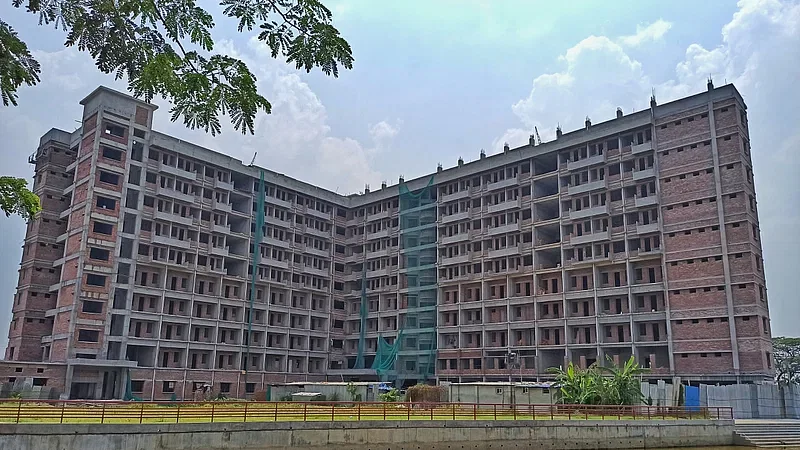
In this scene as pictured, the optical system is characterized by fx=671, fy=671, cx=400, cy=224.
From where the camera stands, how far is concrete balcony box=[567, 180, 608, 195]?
6388 cm

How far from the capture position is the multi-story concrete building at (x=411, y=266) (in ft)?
186

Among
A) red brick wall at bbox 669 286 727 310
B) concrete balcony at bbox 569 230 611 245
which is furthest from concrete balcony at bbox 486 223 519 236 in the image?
red brick wall at bbox 669 286 727 310

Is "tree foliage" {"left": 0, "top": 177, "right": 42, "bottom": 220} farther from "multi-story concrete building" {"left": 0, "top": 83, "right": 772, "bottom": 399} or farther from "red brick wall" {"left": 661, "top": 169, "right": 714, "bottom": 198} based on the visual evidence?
"red brick wall" {"left": 661, "top": 169, "right": 714, "bottom": 198}

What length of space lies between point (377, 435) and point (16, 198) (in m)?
21.2

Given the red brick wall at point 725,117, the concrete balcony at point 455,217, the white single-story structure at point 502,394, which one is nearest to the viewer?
the white single-story structure at point 502,394

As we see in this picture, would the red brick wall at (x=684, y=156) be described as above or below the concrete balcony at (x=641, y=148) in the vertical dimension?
below

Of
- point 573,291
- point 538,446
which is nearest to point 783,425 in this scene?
point 538,446

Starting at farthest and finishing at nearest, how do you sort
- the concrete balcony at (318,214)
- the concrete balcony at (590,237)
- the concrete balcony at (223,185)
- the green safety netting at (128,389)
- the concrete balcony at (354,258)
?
the concrete balcony at (354,258), the concrete balcony at (318,214), the concrete balcony at (223,185), the concrete balcony at (590,237), the green safety netting at (128,389)

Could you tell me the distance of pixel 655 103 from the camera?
61875 mm

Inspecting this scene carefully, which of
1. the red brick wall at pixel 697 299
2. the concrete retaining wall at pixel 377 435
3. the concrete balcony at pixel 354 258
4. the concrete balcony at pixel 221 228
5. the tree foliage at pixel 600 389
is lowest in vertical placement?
the concrete retaining wall at pixel 377 435

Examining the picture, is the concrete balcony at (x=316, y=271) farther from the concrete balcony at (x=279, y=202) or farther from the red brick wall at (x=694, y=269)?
the red brick wall at (x=694, y=269)

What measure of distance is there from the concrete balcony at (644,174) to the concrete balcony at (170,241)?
1727 inches

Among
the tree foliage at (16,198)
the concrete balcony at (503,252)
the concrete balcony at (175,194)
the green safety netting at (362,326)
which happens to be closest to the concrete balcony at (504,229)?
the concrete balcony at (503,252)

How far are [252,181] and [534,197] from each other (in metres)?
31.4
